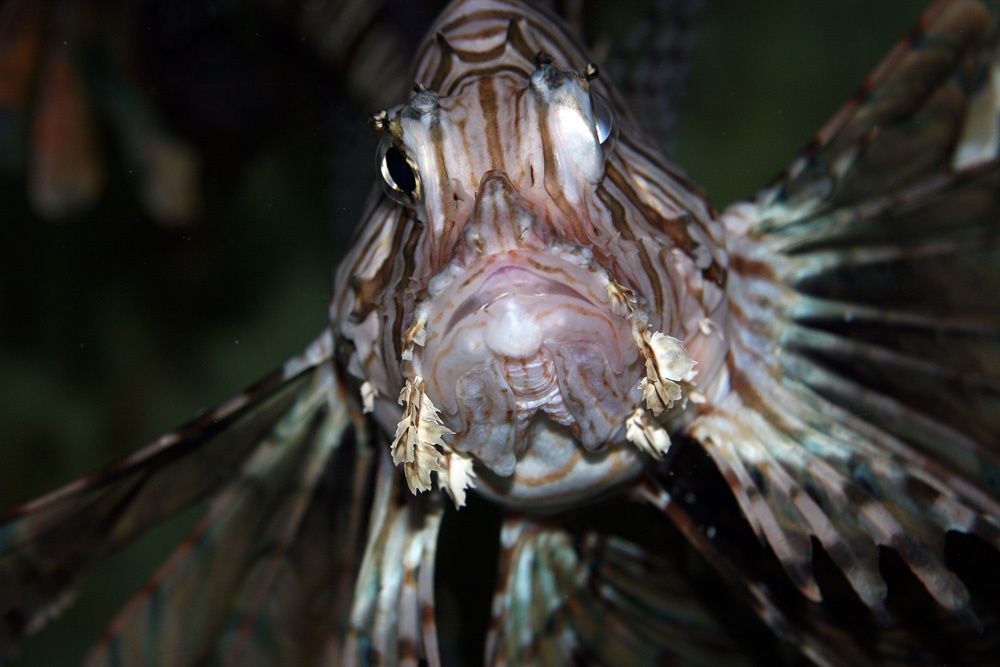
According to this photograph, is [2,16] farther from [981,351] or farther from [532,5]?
[981,351]

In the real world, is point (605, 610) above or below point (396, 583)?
below

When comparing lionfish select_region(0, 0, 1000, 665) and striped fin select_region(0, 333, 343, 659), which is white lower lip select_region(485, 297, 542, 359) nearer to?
lionfish select_region(0, 0, 1000, 665)

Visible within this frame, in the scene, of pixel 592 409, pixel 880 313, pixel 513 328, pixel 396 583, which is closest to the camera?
pixel 513 328

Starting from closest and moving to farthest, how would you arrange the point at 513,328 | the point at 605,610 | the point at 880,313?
the point at 513,328
the point at 880,313
the point at 605,610

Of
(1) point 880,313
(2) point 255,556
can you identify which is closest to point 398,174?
(2) point 255,556

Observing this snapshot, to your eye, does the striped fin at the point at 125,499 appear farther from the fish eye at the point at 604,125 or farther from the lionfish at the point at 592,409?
the fish eye at the point at 604,125

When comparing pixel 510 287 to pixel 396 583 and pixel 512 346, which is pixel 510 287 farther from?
pixel 396 583

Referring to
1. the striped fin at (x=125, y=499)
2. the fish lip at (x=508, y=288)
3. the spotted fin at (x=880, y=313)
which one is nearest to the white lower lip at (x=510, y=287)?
the fish lip at (x=508, y=288)
